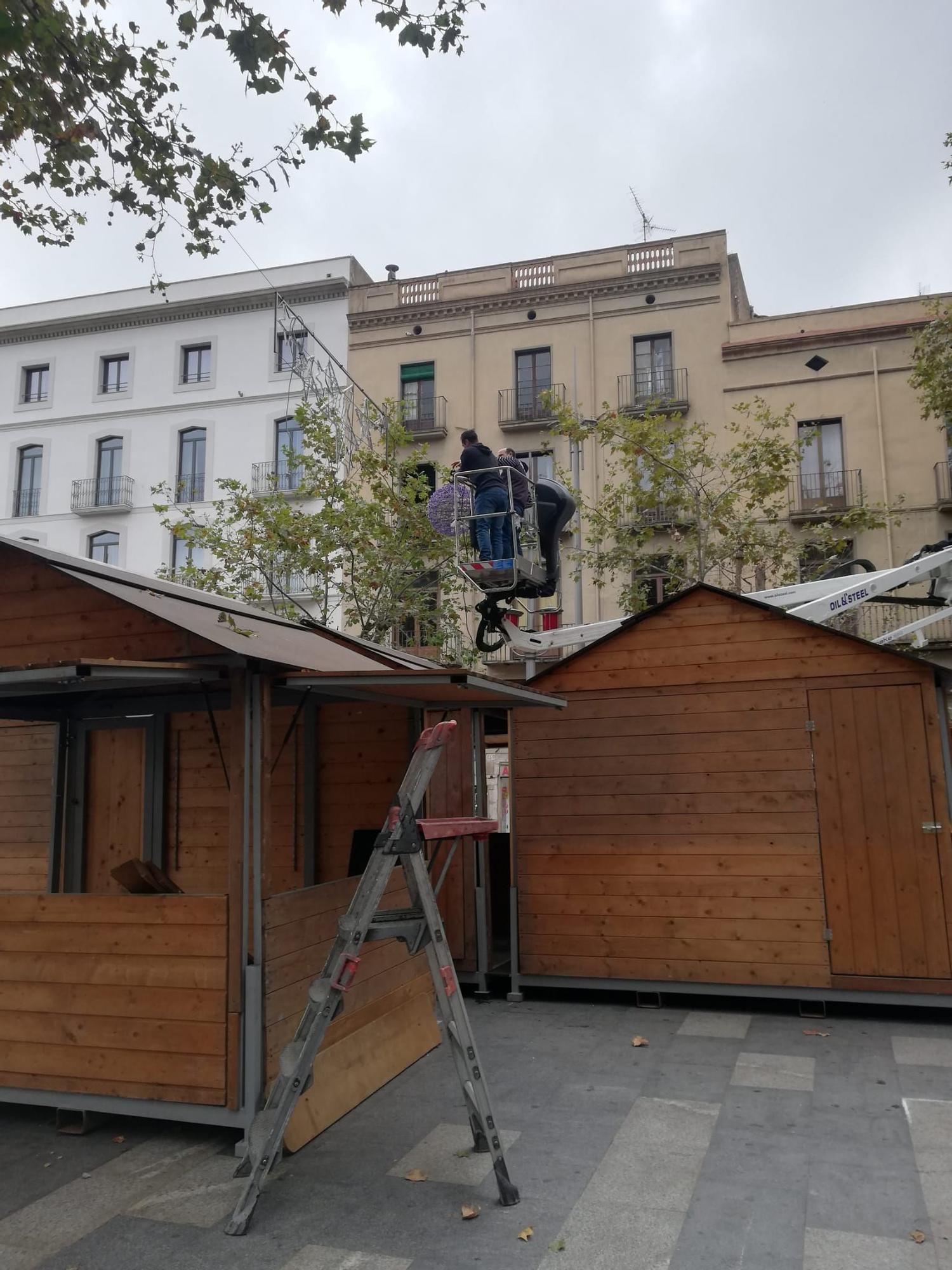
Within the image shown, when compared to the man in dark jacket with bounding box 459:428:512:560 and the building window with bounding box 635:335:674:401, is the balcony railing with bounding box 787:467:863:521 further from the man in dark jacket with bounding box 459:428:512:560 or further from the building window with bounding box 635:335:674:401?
the man in dark jacket with bounding box 459:428:512:560

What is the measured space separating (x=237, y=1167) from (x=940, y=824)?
5.36m

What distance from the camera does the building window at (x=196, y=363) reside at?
27.5 m

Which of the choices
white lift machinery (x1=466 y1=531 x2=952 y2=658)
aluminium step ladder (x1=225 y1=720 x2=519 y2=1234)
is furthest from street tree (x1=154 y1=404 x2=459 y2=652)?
aluminium step ladder (x1=225 y1=720 x2=519 y2=1234)

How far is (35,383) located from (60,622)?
1060 inches

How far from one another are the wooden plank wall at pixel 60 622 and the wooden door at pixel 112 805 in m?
1.78

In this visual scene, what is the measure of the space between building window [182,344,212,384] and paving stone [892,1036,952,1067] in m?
25.4

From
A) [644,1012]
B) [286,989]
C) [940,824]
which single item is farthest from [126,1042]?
[940,824]

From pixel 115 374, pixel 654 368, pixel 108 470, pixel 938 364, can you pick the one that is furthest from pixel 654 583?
pixel 115 374

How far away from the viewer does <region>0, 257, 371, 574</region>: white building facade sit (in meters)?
26.5

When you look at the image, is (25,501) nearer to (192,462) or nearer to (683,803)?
(192,462)

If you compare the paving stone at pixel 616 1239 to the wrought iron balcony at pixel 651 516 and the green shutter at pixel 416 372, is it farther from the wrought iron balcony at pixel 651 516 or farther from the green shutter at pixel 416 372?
the green shutter at pixel 416 372

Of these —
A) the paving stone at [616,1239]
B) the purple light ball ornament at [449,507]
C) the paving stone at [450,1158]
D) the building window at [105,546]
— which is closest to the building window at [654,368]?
the building window at [105,546]

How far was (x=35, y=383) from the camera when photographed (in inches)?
1142

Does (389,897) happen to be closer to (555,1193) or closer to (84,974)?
A: (84,974)
